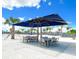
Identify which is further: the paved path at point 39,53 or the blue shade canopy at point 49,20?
the blue shade canopy at point 49,20

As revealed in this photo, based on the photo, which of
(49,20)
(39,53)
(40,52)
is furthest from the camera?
(49,20)

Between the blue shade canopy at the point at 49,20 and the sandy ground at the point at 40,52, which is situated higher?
the blue shade canopy at the point at 49,20

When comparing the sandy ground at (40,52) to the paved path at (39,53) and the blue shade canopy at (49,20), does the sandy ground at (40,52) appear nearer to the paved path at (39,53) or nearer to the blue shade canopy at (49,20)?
the paved path at (39,53)

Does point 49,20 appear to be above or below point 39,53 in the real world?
above

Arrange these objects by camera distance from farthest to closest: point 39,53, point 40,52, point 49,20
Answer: point 49,20 → point 40,52 → point 39,53

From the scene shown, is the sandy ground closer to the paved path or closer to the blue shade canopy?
the paved path

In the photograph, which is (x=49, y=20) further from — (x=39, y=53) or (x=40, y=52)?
(x=39, y=53)

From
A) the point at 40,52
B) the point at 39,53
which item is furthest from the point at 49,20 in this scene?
the point at 39,53

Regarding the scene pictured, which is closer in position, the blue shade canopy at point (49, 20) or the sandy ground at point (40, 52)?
the sandy ground at point (40, 52)

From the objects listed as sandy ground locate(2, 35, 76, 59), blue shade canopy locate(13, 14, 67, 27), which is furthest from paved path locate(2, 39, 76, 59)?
blue shade canopy locate(13, 14, 67, 27)

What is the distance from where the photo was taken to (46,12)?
10.0 feet

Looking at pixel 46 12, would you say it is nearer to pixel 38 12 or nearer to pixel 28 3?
pixel 38 12

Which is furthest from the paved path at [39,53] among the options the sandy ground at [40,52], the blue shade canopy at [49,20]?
the blue shade canopy at [49,20]

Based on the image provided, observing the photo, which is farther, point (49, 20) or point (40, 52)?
point (49, 20)
